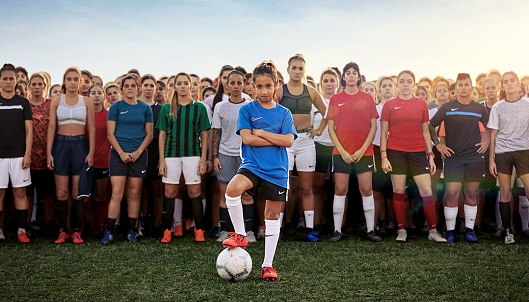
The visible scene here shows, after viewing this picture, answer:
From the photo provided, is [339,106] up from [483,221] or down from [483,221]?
up

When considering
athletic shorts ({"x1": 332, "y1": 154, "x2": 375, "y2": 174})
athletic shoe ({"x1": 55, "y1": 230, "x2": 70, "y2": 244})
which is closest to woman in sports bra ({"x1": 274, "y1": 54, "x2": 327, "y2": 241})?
athletic shorts ({"x1": 332, "y1": 154, "x2": 375, "y2": 174})

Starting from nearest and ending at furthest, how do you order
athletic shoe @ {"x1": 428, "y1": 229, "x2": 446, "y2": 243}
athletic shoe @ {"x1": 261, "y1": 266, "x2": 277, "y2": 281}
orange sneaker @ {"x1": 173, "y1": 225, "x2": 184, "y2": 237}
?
athletic shoe @ {"x1": 261, "y1": 266, "x2": 277, "y2": 281}, athletic shoe @ {"x1": 428, "y1": 229, "x2": 446, "y2": 243}, orange sneaker @ {"x1": 173, "y1": 225, "x2": 184, "y2": 237}

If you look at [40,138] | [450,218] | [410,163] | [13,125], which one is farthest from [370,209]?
[13,125]

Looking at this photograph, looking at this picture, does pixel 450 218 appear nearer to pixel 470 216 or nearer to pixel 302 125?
pixel 470 216

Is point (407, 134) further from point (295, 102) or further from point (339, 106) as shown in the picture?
point (295, 102)

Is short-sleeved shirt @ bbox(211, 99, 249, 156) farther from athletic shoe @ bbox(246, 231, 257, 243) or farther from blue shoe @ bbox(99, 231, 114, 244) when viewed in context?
blue shoe @ bbox(99, 231, 114, 244)

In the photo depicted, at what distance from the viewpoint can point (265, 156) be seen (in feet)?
17.5

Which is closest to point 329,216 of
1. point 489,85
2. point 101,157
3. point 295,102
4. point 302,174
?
point 302,174

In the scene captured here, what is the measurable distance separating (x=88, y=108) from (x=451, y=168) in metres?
5.21

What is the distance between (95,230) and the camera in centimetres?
817

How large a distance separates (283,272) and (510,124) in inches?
166

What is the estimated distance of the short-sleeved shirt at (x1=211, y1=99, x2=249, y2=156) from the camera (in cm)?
767

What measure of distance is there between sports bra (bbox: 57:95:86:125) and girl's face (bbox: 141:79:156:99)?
964 millimetres

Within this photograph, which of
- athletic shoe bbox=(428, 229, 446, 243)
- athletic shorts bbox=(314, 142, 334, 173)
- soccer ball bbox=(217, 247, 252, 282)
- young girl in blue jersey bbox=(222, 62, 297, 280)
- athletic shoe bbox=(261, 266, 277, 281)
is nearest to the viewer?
soccer ball bbox=(217, 247, 252, 282)
